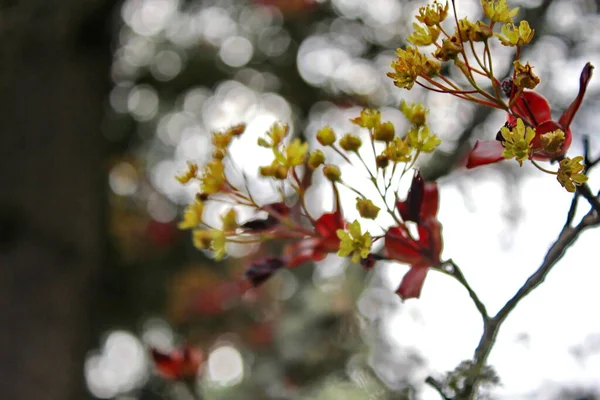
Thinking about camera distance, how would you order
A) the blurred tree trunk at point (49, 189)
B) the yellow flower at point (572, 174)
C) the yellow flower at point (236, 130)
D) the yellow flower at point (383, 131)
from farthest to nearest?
the blurred tree trunk at point (49, 189) → the yellow flower at point (236, 130) → the yellow flower at point (383, 131) → the yellow flower at point (572, 174)

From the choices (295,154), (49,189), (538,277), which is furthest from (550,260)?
(49,189)

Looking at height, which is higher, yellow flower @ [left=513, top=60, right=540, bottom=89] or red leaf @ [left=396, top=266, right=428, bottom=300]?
yellow flower @ [left=513, top=60, right=540, bottom=89]

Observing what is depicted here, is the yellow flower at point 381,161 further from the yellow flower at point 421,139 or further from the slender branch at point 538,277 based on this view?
the slender branch at point 538,277

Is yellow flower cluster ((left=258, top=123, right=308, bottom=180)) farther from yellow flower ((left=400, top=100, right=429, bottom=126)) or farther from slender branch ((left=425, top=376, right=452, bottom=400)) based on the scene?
slender branch ((left=425, top=376, right=452, bottom=400))

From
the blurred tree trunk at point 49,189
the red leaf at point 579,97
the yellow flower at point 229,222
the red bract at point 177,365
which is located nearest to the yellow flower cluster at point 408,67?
the red leaf at point 579,97

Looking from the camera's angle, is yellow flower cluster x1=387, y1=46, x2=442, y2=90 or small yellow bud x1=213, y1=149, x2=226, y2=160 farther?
small yellow bud x1=213, y1=149, x2=226, y2=160

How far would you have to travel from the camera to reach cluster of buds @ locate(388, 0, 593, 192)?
45 centimetres

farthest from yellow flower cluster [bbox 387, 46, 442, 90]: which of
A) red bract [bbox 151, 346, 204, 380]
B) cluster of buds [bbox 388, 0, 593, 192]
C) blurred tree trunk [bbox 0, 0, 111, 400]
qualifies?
blurred tree trunk [bbox 0, 0, 111, 400]

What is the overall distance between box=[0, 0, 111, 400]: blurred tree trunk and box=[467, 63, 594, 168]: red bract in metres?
1.20

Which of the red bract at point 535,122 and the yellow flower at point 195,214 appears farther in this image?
the yellow flower at point 195,214

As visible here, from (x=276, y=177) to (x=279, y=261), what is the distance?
0.30 ft

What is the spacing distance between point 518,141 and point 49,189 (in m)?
1.35

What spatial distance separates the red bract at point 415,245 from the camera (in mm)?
542

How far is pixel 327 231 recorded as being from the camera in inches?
23.7
